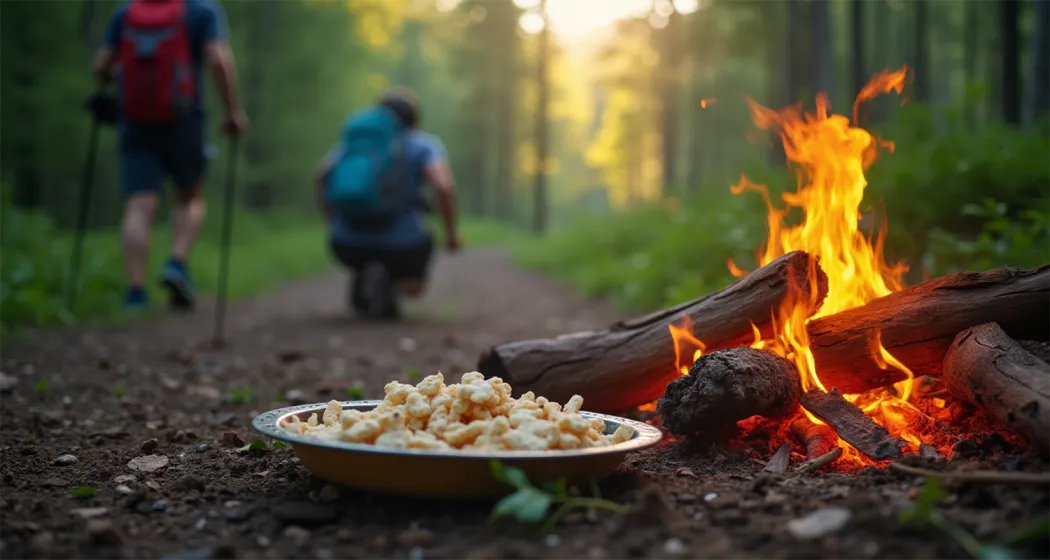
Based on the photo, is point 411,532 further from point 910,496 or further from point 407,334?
point 407,334

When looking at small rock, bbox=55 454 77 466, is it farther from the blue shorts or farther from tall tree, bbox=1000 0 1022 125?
tall tree, bbox=1000 0 1022 125

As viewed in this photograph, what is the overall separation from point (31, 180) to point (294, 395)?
45.2 ft

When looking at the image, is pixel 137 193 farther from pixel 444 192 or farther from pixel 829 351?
pixel 829 351

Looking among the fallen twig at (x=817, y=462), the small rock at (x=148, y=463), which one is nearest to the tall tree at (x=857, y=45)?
the fallen twig at (x=817, y=462)

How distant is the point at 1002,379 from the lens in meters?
2.38

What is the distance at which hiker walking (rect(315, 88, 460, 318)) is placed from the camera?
719 centimetres

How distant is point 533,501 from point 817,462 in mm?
1070

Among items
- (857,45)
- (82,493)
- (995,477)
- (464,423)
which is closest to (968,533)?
(995,477)

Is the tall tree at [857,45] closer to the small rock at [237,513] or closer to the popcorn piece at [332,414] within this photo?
the popcorn piece at [332,414]

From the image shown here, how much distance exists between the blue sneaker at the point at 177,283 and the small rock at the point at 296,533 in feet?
15.7

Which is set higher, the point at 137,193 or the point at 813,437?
the point at 137,193

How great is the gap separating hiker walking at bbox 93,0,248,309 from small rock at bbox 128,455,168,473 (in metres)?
3.73

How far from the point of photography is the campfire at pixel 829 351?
2607 mm

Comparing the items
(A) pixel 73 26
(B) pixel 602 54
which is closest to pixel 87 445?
(A) pixel 73 26
